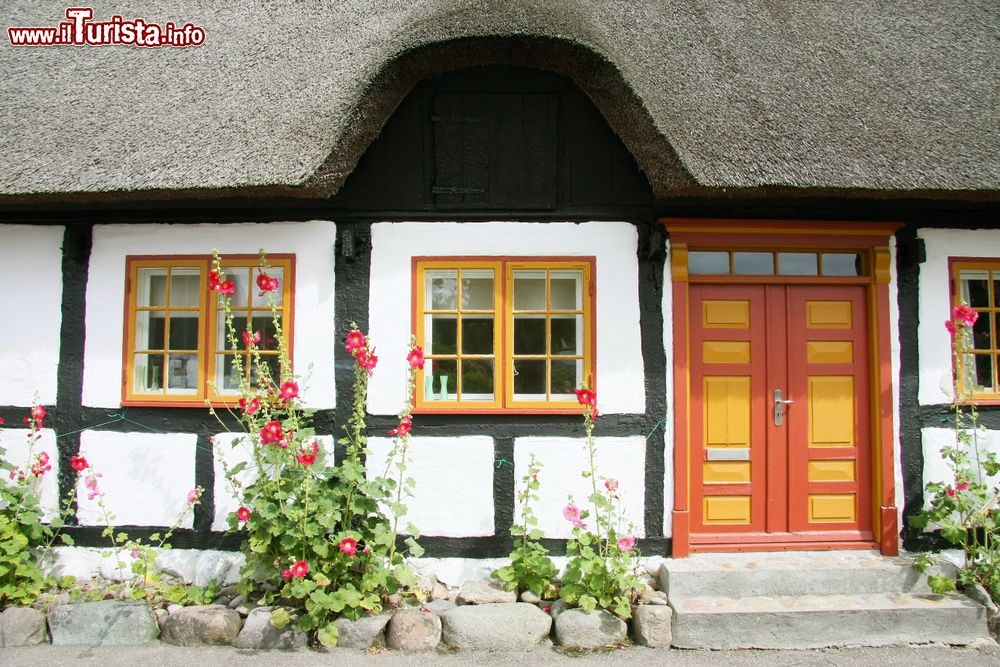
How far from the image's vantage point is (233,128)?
364 cm

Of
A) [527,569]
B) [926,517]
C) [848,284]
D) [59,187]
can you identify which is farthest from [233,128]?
[926,517]

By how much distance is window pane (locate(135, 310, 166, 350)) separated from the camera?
394 cm

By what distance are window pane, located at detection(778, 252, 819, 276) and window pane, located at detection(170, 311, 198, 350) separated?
4021 mm

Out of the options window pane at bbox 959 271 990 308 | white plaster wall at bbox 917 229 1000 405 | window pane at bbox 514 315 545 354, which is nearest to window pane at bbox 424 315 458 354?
window pane at bbox 514 315 545 354

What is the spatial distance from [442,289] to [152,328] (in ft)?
6.64

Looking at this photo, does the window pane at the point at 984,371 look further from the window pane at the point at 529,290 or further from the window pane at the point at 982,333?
the window pane at the point at 529,290

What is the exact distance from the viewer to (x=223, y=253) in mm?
3844

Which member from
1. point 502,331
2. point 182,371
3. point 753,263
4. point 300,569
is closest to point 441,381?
point 502,331

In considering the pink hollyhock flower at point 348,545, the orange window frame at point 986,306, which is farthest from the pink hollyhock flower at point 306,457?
the orange window frame at point 986,306

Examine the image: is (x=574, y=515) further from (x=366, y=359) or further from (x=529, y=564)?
(x=366, y=359)

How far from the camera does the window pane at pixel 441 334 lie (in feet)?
12.5

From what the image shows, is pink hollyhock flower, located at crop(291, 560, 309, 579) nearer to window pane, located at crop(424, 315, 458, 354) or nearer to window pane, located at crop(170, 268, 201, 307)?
window pane, located at crop(424, 315, 458, 354)

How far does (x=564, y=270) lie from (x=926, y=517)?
2.74 meters

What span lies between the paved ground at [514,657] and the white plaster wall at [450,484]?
78 centimetres
